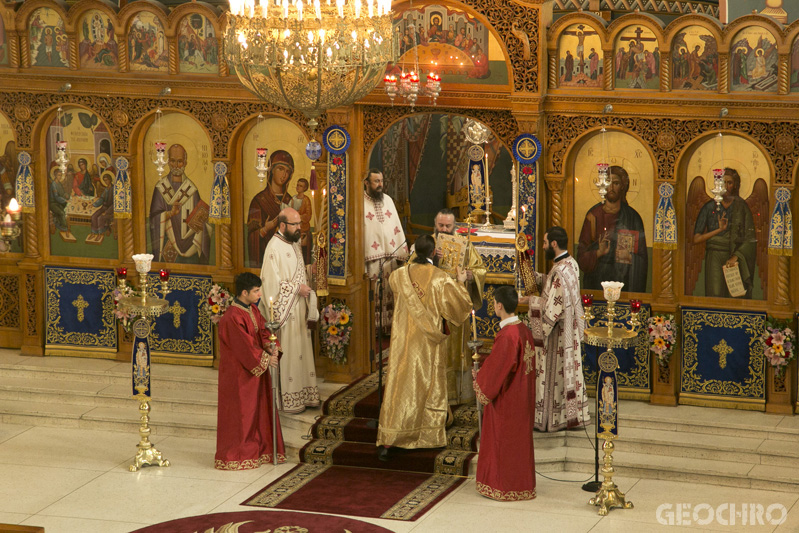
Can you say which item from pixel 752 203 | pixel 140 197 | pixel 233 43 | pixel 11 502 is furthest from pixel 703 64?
pixel 11 502

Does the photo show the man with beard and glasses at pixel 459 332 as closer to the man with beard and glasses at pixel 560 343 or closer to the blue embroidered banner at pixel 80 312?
the man with beard and glasses at pixel 560 343

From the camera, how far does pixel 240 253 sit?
13.9m

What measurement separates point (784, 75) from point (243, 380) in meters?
5.44

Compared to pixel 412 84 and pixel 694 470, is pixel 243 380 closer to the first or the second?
pixel 412 84

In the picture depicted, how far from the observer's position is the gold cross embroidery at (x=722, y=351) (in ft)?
41.3

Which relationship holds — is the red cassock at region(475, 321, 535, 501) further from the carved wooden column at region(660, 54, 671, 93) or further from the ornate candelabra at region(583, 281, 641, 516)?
the carved wooden column at region(660, 54, 671, 93)

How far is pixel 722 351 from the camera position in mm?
12594

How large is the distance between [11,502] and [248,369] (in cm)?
227

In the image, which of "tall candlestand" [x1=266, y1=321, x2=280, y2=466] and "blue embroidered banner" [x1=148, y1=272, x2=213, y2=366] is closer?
"tall candlestand" [x1=266, y1=321, x2=280, y2=466]

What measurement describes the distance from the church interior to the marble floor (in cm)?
3

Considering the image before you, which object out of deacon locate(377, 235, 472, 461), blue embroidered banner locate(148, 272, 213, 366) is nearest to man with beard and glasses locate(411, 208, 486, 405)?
deacon locate(377, 235, 472, 461)

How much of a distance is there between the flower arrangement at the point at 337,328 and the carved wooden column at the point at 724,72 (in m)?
4.11

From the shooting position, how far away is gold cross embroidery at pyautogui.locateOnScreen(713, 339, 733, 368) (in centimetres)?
1258

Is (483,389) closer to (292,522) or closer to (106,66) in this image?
(292,522)
